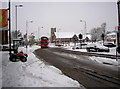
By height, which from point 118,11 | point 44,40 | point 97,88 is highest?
point 118,11

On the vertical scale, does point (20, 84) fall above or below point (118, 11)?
below

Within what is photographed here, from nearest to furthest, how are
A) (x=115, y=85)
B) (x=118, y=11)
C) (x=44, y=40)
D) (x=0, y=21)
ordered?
(x=115, y=85)
(x=0, y=21)
(x=118, y=11)
(x=44, y=40)

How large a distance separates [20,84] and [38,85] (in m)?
0.75

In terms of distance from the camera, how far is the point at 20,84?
16.9ft

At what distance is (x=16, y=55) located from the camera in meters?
11.7

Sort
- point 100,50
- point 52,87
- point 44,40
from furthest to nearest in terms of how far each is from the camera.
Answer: point 44,40 → point 100,50 → point 52,87

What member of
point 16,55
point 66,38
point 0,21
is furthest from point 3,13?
point 66,38

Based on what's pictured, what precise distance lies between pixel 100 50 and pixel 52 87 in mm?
19200

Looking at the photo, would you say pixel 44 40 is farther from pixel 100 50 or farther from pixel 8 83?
pixel 8 83

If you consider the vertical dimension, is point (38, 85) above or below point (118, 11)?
below

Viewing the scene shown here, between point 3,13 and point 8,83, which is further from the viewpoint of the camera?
point 3,13

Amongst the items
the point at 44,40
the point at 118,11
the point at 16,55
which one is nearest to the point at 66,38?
the point at 44,40

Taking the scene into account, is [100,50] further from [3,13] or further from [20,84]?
[20,84]

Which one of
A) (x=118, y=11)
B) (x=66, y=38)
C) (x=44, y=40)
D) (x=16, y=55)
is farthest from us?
(x=66, y=38)
